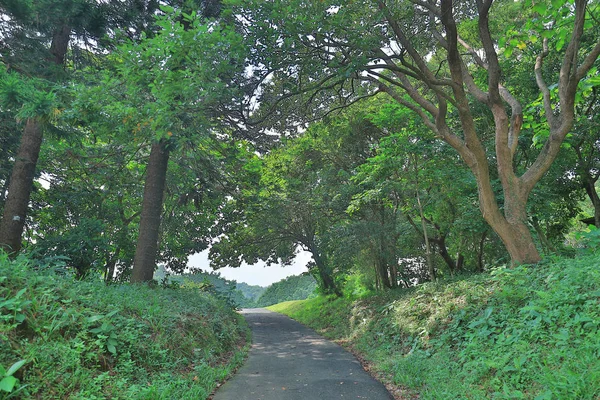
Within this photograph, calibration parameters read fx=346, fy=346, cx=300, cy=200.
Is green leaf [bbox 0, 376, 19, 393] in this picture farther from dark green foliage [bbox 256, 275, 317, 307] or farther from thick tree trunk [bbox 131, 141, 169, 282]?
dark green foliage [bbox 256, 275, 317, 307]

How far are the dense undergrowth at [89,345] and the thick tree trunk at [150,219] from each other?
3.12 meters

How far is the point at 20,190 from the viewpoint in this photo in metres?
8.92

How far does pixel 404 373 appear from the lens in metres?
5.79

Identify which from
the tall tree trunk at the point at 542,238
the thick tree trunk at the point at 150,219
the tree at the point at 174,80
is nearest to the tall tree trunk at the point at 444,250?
the tall tree trunk at the point at 542,238

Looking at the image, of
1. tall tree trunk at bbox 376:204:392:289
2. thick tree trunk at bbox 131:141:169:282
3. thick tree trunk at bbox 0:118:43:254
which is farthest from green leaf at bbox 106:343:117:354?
tall tree trunk at bbox 376:204:392:289

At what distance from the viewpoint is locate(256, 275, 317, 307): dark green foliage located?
43.3m

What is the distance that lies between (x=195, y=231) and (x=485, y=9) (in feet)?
48.4

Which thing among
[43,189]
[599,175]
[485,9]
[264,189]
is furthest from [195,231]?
[599,175]

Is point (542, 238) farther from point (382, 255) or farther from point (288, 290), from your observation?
point (288, 290)

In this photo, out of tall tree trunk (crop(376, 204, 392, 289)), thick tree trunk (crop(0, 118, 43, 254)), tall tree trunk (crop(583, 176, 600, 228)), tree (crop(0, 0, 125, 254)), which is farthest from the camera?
tall tree trunk (crop(376, 204, 392, 289))

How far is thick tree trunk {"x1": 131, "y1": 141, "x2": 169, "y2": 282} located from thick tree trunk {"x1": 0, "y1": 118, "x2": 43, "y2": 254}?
280 cm

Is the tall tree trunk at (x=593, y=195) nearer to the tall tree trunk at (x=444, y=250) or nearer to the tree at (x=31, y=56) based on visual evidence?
the tall tree trunk at (x=444, y=250)

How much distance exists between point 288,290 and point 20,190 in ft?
128

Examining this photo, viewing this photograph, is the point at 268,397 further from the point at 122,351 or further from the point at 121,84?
the point at 121,84
